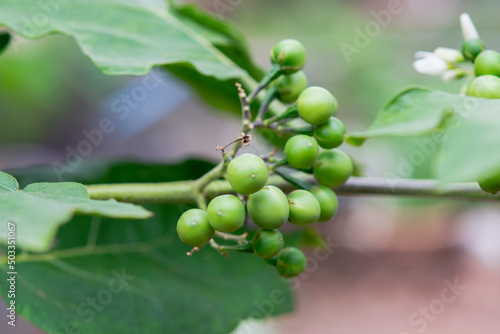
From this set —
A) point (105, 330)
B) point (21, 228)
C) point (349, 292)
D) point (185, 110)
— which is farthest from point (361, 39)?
point (21, 228)

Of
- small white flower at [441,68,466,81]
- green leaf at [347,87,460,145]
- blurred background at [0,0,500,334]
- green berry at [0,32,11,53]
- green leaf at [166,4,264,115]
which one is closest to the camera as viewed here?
green leaf at [347,87,460,145]

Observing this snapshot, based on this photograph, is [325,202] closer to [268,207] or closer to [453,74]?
[268,207]

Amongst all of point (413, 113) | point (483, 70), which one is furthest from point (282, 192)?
point (483, 70)

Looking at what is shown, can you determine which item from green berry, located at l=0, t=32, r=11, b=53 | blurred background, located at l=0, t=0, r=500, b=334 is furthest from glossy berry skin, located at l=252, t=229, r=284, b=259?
blurred background, located at l=0, t=0, r=500, b=334

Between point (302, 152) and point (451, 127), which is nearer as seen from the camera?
point (451, 127)

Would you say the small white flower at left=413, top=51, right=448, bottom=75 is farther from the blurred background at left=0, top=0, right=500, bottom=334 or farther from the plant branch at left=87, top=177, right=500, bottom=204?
the blurred background at left=0, top=0, right=500, bottom=334

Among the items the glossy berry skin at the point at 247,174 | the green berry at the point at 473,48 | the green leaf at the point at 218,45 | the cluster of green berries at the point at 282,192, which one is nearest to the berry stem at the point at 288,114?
the cluster of green berries at the point at 282,192

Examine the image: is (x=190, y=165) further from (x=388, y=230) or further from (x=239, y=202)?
(x=388, y=230)
